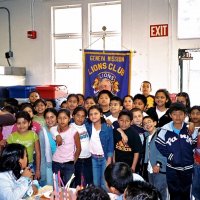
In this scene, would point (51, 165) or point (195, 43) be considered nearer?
point (51, 165)

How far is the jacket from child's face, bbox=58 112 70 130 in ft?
3.06

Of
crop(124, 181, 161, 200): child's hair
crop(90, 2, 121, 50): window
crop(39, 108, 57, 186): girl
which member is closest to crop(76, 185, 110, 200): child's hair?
crop(124, 181, 161, 200): child's hair

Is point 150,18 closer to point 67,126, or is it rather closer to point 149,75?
point 149,75

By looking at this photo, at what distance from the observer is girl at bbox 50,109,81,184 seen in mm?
3059

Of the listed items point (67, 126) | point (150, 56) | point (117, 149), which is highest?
point (150, 56)

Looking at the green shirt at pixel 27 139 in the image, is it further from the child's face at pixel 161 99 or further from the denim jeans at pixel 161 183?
the child's face at pixel 161 99

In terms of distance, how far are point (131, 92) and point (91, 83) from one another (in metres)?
0.67

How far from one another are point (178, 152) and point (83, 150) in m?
0.94

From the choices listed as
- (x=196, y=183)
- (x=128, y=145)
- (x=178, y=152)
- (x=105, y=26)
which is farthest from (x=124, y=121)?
(x=105, y=26)

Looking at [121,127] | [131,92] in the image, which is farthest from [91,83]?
[121,127]

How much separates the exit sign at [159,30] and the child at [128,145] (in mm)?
2312

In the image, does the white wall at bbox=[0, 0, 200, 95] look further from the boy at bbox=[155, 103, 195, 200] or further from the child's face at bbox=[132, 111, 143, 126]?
the boy at bbox=[155, 103, 195, 200]

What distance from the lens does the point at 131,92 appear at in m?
5.10

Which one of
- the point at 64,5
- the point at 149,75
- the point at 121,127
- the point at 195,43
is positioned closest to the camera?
the point at 121,127
